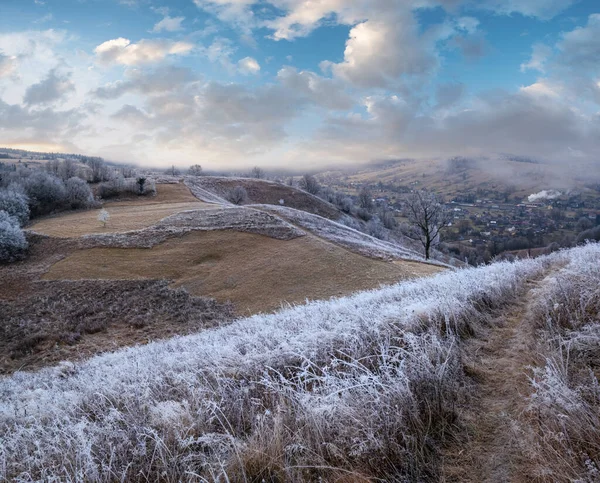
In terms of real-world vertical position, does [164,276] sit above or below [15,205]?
below

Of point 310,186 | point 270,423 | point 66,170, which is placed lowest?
point 270,423

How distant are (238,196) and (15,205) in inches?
1337

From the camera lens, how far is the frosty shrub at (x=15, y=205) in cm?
3772

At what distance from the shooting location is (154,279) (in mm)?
23531

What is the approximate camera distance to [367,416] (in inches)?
126

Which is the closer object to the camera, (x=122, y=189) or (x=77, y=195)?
(x=77, y=195)

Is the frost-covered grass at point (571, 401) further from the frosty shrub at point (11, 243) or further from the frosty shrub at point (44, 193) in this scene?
the frosty shrub at point (44, 193)

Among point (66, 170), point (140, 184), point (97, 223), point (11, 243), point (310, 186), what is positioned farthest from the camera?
point (310, 186)

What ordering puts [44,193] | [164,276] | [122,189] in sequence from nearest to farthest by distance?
[164,276], [44,193], [122,189]

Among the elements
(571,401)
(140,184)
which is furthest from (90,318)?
(140,184)

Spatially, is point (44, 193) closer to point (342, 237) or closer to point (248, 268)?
point (248, 268)

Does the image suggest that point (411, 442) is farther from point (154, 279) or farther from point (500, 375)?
point (154, 279)

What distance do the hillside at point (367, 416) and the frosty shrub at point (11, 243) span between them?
93.6 feet

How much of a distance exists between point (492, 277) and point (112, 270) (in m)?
25.2
